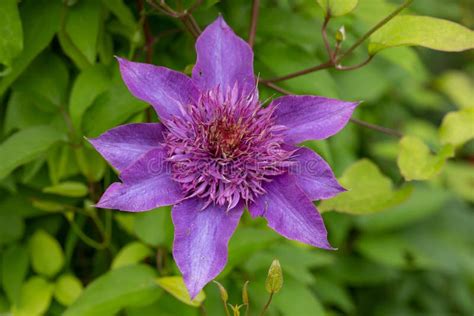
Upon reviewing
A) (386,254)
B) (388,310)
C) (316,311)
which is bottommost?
(388,310)

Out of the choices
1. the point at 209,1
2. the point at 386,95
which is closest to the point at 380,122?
the point at 386,95

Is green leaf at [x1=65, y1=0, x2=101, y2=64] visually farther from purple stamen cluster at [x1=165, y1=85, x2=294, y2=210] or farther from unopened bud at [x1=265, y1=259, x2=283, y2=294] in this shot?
unopened bud at [x1=265, y1=259, x2=283, y2=294]

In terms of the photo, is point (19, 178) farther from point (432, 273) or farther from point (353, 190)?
point (432, 273)

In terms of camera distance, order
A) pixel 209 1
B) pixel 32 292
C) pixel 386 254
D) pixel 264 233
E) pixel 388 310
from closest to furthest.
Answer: pixel 209 1 < pixel 264 233 < pixel 32 292 < pixel 386 254 < pixel 388 310

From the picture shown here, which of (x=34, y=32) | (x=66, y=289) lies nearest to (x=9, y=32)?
Answer: (x=34, y=32)

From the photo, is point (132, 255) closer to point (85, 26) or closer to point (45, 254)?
point (45, 254)

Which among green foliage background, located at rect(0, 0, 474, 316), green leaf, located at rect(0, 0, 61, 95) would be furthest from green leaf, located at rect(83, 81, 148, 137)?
green leaf, located at rect(0, 0, 61, 95)

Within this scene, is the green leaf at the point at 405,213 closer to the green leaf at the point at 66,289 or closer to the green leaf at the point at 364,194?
the green leaf at the point at 364,194
